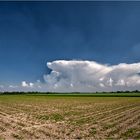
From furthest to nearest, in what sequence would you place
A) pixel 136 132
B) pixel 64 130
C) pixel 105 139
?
1. pixel 64 130
2. pixel 136 132
3. pixel 105 139

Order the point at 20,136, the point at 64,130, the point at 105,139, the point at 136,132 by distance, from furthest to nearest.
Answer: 1. the point at 64,130
2. the point at 136,132
3. the point at 20,136
4. the point at 105,139

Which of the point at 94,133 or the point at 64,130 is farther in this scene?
the point at 64,130

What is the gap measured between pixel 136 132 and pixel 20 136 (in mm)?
8191

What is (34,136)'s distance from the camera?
547 inches

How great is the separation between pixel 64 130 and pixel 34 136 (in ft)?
9.51

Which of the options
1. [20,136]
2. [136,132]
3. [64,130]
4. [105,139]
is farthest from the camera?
[64,130]

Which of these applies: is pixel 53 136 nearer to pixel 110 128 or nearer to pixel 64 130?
pixel 64 130

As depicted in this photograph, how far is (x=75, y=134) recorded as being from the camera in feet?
47.9

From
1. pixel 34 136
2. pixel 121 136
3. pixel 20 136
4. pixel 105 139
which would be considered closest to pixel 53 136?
pixel 34 136

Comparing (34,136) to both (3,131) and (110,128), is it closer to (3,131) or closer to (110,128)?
(3,131)

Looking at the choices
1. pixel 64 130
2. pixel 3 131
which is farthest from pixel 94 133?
pixel 3 131

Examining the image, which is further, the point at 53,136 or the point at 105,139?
the point at 53,136

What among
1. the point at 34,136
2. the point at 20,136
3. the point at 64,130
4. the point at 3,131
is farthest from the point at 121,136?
the point at 3,131

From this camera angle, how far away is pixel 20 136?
1400 centimetres
